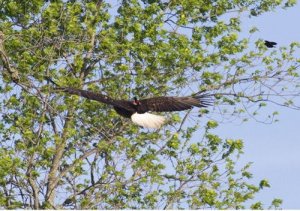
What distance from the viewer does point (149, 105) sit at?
14.3 m

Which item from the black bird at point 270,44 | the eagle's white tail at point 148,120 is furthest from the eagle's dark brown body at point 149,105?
the black bird at point 270,44

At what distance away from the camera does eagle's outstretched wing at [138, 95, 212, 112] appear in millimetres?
13406

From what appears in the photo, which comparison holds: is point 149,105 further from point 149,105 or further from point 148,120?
point 148,120

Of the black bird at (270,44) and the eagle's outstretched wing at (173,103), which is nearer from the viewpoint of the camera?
the eagle's outstretched wing at (173,103)

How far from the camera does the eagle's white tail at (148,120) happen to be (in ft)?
45.5

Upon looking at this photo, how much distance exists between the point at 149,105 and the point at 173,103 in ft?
1.79

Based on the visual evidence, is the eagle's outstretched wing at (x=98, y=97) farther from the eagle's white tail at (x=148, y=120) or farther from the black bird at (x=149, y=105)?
the eagle's white tail at (x=148, y=120)

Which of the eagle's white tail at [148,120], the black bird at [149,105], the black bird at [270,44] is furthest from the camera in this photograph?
the black bird at [270,44]

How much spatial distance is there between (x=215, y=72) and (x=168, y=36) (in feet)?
4.77

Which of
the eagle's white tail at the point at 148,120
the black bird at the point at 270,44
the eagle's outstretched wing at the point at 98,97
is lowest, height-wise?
the eagle's white tail at the point at 148,120

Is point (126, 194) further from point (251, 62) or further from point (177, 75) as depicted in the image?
point (251, 62)

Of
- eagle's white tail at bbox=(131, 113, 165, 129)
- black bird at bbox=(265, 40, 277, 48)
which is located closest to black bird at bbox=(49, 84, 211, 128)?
eagle's white tail at bbox=(131, 113, 165, 129)

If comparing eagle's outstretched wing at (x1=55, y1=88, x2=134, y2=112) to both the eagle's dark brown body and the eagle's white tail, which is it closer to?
the eagle's dark brown body

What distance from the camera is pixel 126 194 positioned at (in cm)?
1973
